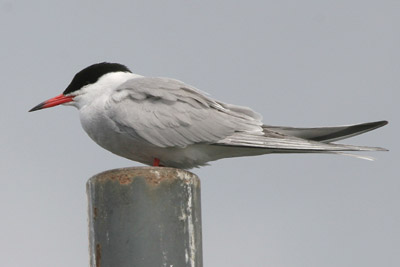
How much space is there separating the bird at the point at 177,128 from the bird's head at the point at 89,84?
0.01 metres

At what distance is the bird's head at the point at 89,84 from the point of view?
22.1ft

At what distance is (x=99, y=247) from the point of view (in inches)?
173

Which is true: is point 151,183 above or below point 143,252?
above

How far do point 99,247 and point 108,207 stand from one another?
0.74 feet

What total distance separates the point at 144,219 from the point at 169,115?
2.14m

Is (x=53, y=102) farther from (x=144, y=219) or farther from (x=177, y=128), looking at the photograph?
(x=144, y=219)

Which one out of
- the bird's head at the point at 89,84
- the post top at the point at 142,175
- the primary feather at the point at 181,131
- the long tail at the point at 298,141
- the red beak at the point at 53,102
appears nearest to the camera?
the post top at the point at 142,175

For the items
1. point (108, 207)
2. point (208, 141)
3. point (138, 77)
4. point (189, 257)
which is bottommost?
point (189, 257)

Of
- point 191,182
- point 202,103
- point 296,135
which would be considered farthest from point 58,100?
point 191,182

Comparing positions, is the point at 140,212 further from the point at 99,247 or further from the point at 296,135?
the point at 296,135

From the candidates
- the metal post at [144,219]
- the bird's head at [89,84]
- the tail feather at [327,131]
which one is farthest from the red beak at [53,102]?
the metal post at [144,219]

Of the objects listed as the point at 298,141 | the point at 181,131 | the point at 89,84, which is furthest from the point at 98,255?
the point at 89,84

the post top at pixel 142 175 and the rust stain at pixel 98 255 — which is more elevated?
the post top at pixel 142 175

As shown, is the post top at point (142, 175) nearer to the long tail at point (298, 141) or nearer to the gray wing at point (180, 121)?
the gray wing at point (180, 121)
